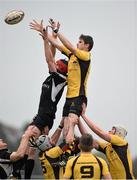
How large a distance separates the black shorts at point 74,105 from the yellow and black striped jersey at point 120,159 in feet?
2.94

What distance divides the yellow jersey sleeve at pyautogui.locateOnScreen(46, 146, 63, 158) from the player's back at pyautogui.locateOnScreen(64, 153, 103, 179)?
2322 millimetres

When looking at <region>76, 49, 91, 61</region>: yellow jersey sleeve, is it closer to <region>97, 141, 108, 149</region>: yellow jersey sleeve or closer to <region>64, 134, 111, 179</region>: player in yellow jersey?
<region>97, 141, 108, 149</region>: yellow jersey sleeve

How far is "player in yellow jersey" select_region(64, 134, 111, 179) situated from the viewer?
10562 mm

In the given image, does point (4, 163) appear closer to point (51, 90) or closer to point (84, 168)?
point (51, 90)

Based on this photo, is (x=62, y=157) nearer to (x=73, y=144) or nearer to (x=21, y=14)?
(x=73, y=144)

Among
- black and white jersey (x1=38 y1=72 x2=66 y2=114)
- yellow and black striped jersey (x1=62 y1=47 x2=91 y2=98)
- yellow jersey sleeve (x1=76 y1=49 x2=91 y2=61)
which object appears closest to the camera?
yellow jersey sleeve (x1=76 y1=49 x2=91 y2=61)

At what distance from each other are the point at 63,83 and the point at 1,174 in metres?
2.33

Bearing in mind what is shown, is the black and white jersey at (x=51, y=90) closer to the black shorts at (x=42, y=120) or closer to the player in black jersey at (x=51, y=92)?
the player in black jersey at (x=51, y=92)

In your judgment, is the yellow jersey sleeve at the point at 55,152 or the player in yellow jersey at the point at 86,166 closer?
the player in yellow jersey at the point at 86,166

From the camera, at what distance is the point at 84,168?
34.7ft

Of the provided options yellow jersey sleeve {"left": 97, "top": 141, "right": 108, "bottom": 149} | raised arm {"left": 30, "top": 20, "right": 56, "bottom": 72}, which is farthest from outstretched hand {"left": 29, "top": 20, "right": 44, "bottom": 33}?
yellow jersey sleeve {"left": 97, "top": 141, "right": 108, "bottom": 149}

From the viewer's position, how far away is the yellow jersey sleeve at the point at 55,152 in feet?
42.4

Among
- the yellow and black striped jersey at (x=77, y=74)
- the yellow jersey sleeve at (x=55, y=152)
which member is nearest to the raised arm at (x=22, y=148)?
A: the yellow jersey sleeve at (x=55, y=152)

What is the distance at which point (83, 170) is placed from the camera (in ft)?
34.7
